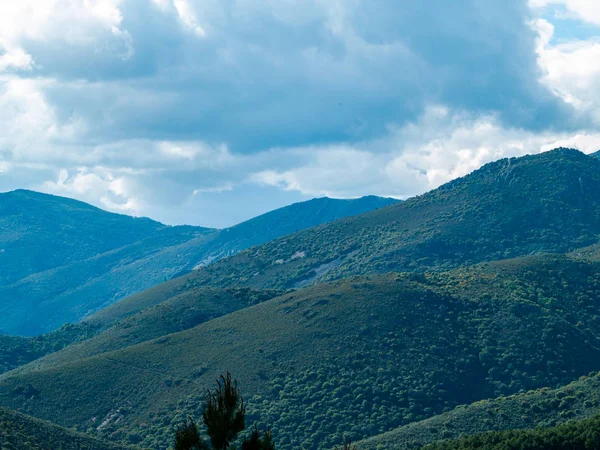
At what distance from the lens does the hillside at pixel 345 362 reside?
4926 inches

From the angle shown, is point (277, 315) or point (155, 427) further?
point (277, 315)

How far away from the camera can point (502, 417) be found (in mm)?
107500

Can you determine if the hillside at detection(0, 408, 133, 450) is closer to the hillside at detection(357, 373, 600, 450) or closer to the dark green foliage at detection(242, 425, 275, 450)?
the hillside at detection(357, 373, 600, 450)

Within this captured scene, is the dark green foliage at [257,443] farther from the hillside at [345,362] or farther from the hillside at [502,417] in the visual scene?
the hillside at [345,362]

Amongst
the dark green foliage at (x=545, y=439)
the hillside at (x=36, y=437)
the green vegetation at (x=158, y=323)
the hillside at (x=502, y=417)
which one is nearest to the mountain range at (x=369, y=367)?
the hillside at (x=502, y=417)

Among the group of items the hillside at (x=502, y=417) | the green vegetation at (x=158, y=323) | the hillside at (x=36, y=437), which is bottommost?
the hillside at (x=502, y=417)

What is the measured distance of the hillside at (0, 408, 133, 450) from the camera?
8456 centimetres

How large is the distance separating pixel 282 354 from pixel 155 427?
2593 centimetres

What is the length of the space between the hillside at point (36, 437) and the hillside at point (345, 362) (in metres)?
22.3

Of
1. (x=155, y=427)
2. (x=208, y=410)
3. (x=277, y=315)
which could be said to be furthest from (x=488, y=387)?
(x=208, y=410)

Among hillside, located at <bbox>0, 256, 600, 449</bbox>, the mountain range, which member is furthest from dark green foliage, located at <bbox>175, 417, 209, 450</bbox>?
hillside, located at <bbox>0, 256, 600, 449</bbox>

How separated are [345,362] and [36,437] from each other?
191 ft

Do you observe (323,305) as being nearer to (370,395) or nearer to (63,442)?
(370,395)

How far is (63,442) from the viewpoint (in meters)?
92.9
